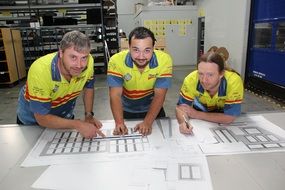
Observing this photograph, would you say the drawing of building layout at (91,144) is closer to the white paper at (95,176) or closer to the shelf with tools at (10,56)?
the white paper at (95,176)

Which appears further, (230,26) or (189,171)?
(230,26)

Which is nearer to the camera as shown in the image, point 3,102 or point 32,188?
point 32,188

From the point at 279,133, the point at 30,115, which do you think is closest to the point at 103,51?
the point at 30,115

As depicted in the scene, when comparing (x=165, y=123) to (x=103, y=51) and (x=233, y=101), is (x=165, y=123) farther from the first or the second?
(x=103, y=51)

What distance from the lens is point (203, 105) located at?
163cm

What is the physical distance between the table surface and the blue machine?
3204mm

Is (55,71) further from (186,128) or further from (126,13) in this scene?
(126,13)

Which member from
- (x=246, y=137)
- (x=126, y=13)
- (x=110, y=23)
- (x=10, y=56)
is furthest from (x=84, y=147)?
(x=126, y=13)

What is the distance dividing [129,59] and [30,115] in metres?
0.68

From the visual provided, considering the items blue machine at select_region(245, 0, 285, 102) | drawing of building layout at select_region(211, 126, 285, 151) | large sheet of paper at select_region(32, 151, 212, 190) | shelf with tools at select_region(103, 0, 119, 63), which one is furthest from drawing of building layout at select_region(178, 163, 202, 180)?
shelf with tools at select_region(103, 0, 119, 63)

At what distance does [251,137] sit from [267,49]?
3395 mm

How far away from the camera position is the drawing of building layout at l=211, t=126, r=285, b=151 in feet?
3.74

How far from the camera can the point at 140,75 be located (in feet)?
5.08

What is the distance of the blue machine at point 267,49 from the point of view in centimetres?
379
